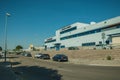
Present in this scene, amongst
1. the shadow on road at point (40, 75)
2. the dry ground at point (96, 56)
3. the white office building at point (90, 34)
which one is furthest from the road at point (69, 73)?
the white office building at point (90, 34)

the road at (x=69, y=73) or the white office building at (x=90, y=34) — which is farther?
the white office building at (x=90, y=34)

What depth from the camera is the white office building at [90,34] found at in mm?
49009

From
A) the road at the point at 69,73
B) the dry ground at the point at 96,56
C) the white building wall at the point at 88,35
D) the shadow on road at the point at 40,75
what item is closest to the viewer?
the road at the point at 69,73

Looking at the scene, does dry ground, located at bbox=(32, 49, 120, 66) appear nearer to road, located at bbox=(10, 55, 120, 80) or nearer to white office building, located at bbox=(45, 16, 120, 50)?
white office building, located at bbox=(45, 16, 120, 50)

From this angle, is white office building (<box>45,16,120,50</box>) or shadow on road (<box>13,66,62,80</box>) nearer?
shadow on road (<box>13,66,62,80</box>)

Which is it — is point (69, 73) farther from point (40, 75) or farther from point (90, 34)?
point (90, 34)

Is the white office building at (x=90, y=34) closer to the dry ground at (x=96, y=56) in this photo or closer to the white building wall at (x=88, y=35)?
the white building wall at (x=88, y=35)

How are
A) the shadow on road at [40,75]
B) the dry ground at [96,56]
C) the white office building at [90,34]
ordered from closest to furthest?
1. the shadow on road at [40,75]
2. the dry ground at [96,56]
3. the white office building at [90,34]

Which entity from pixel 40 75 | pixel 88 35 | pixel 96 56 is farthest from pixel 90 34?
pixel 40 75

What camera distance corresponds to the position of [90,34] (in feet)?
200

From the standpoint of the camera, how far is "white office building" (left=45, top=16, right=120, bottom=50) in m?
49.0

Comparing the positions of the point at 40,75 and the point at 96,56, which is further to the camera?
the point at 96,56

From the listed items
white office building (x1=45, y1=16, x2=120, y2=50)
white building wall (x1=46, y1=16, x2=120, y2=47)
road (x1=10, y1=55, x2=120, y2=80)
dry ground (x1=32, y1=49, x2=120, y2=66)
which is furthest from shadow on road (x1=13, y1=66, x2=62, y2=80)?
white building wall (x1=46, y1=16, x2=120, y2=47)

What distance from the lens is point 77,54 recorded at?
45281mm
